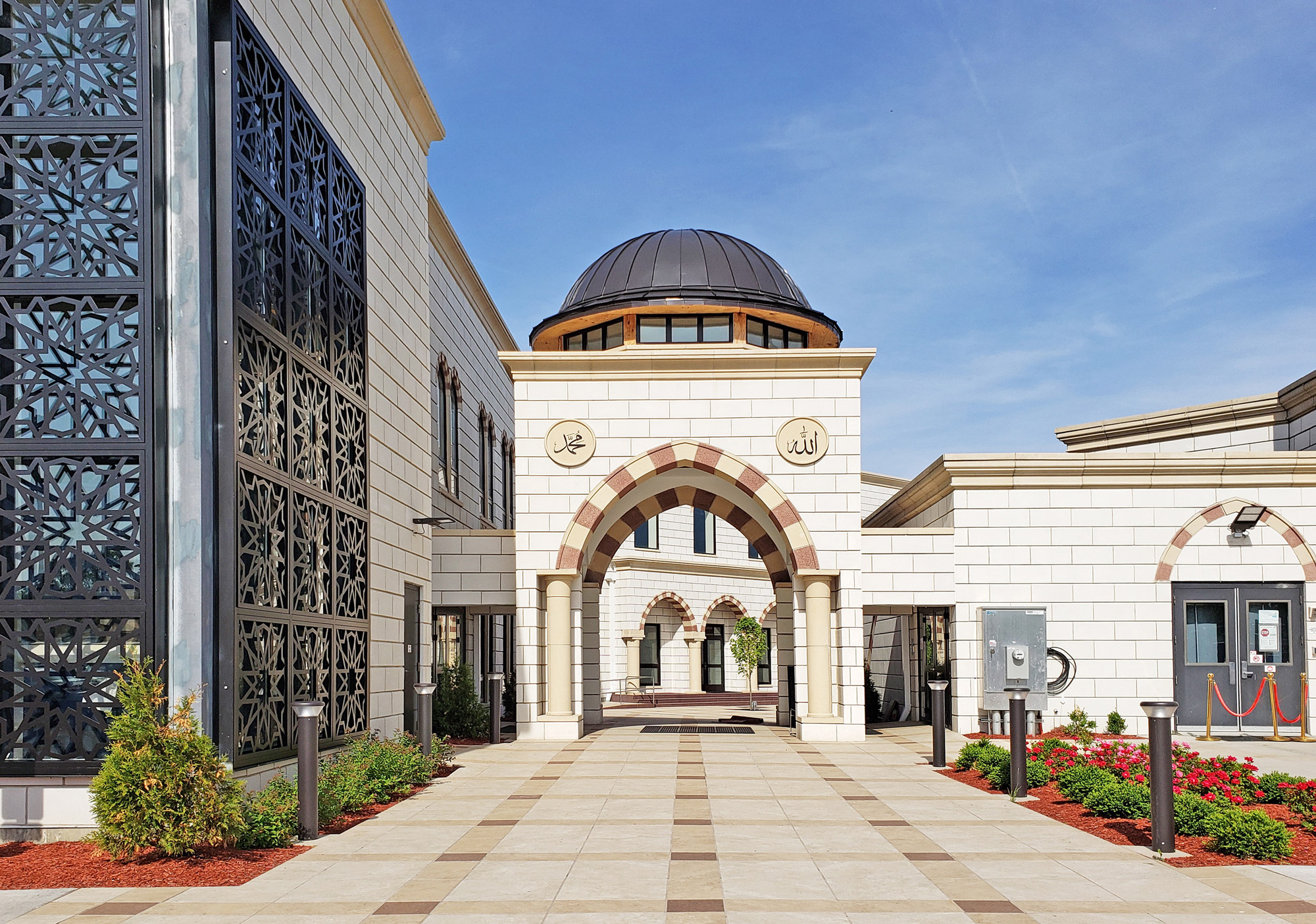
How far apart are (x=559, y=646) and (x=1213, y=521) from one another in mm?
11227

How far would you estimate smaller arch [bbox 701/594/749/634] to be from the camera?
41.8 metres

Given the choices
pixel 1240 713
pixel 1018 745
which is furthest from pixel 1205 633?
pixel 1018 745

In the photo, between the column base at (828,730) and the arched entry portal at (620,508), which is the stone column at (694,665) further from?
the column base at (828,730)

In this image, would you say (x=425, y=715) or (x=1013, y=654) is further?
(x=1013, y=654)

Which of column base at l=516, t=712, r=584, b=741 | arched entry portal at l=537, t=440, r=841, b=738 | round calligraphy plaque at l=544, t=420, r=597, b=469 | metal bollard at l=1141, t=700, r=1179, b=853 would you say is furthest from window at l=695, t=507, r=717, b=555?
metal bollard at l=1141, t=700, r=1179, b=853

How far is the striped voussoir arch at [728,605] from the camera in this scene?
137 ft

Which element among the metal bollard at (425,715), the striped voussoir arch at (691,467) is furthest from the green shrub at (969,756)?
the metal bollard at (425,715)

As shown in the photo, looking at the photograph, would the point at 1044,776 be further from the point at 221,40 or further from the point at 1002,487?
the point at 221,40

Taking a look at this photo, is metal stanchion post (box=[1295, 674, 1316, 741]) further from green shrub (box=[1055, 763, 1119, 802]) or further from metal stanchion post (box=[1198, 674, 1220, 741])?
green shrub (box=[1055, 763, 1119, 802])

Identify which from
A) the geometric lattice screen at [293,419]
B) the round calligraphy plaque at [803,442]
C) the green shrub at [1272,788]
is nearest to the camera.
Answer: the geometric lattice screen at [293,419]

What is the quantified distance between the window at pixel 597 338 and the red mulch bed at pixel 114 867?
15596mm

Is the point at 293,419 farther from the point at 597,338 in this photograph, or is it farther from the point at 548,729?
the point at 597,338

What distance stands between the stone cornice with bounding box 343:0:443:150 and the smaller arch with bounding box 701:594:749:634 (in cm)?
2506

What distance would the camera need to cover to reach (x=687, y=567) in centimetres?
4131
